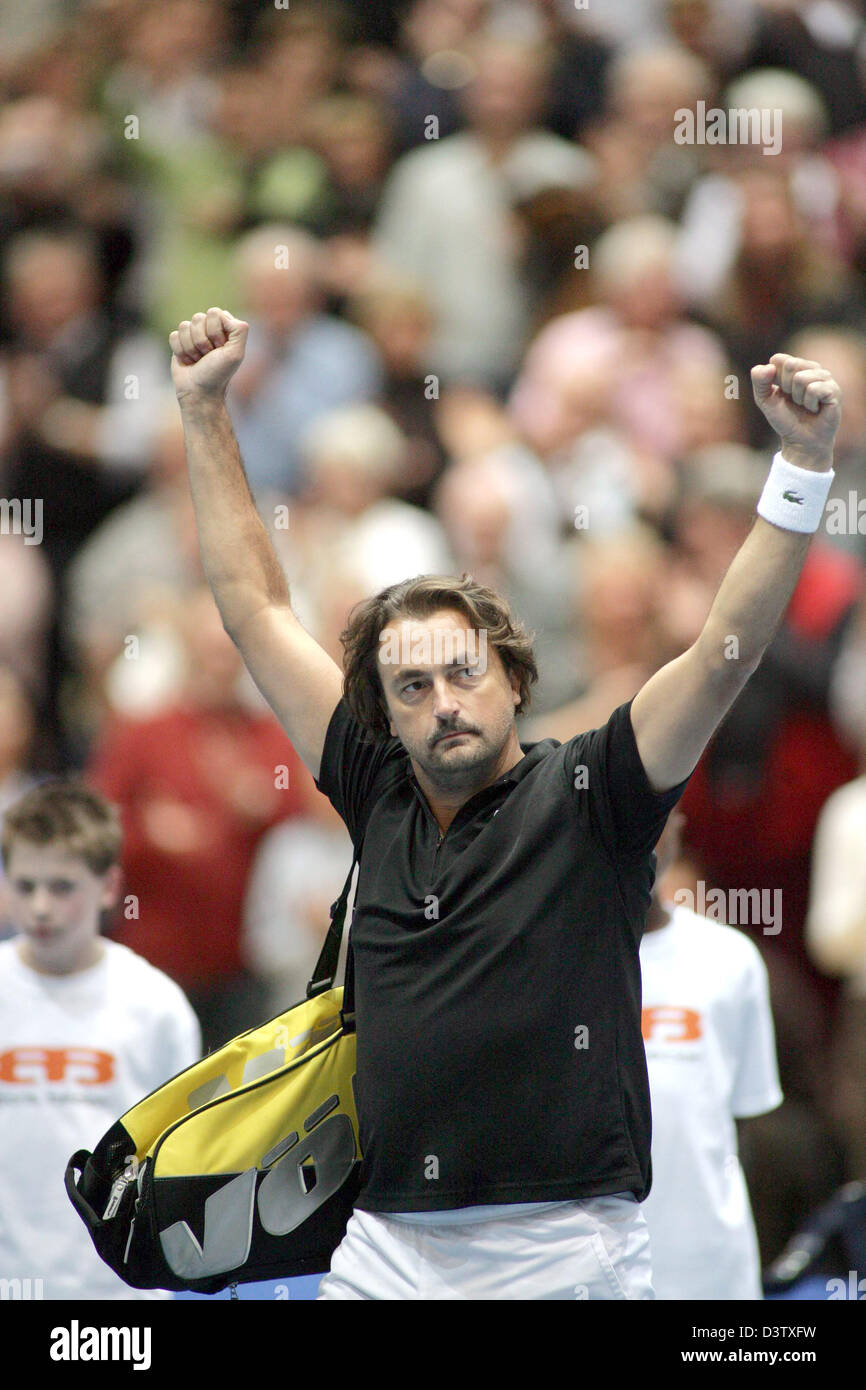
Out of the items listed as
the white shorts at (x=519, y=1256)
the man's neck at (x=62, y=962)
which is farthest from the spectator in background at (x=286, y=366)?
the white shorts at (x=519, y=1256)

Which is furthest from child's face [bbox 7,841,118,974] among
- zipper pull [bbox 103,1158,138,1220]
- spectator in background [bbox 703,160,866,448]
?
spectator in background [bbox 703,160,866,448]

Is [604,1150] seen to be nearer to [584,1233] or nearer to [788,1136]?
[584,1233]

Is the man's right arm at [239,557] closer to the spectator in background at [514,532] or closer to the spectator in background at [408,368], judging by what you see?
the spectator in background at [514,532]

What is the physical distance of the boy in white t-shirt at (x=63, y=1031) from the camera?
12.8 feet

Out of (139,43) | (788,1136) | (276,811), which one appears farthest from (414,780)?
(139,43)

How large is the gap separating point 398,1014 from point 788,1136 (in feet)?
9.16

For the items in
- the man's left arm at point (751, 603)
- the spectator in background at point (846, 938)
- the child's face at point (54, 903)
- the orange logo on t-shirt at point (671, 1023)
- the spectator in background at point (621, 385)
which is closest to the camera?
the man's left arm at point (751, 603)

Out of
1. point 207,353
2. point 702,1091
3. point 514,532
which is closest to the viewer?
point 207,353

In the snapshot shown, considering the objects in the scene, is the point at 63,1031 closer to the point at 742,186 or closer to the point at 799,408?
the point at 799,408

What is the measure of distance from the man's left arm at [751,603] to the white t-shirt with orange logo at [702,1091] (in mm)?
1353

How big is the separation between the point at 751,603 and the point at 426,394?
460 cm

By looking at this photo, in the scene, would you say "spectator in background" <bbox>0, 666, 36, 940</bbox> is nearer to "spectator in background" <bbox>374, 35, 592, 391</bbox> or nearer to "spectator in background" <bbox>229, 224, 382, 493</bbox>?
"spectator in background" <bbox>229, 224, 382, 493</bbox>

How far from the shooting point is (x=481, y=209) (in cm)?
738

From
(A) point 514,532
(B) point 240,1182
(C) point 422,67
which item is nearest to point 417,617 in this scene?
(B) point 240,1182
